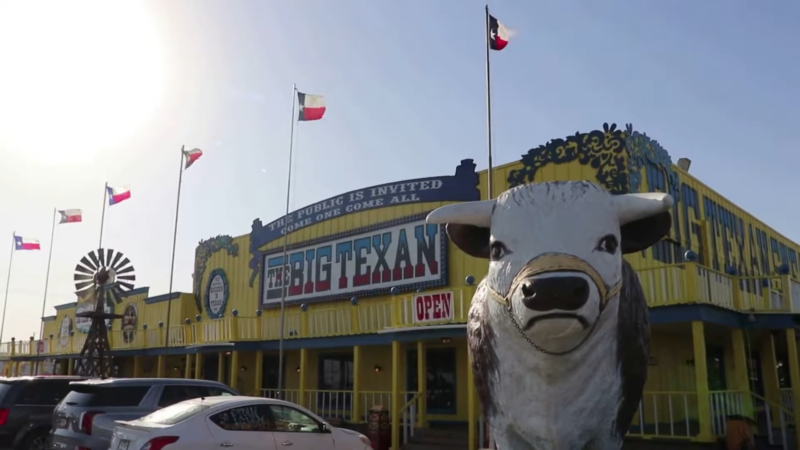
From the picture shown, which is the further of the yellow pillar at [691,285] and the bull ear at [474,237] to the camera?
the yellow pillar at [691,285]

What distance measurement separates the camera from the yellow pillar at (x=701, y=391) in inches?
374

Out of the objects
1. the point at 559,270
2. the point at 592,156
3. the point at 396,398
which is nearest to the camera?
the point at 559,270

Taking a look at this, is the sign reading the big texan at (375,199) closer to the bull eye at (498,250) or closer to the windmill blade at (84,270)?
the windmill blade at (84,270)

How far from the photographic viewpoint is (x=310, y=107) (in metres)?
17.8

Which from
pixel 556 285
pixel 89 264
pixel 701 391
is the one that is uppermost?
pixel 89 264

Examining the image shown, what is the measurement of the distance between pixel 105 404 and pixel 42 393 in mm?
3125

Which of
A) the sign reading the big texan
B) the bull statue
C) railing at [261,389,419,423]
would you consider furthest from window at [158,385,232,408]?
the bull statue

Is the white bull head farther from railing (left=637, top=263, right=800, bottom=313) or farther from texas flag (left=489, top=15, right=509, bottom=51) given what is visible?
texas flag (left=489, top=15, right=509, bottom=51)

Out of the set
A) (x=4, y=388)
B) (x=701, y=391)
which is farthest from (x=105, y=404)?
(x=701, y=391)

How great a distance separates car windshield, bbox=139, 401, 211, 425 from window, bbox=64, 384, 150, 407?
2.40 meters

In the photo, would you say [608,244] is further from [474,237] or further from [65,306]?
[65,306]

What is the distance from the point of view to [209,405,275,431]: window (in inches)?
314

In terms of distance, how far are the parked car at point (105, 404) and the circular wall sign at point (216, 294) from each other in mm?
12741

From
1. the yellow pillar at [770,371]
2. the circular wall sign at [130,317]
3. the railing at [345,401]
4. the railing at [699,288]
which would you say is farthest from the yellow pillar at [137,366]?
the yellow pillar at [770,371]
